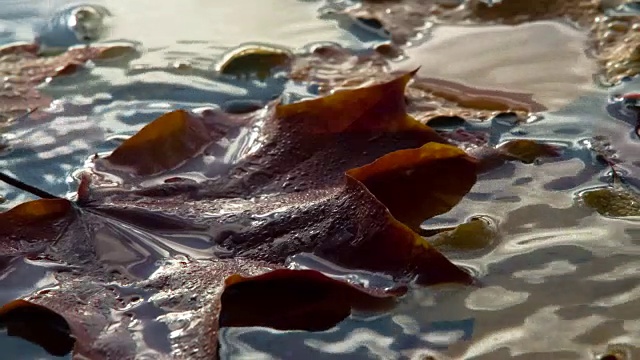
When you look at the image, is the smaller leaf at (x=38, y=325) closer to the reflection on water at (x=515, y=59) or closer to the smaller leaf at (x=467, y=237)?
the smaller leaf at (x=467, y=237)

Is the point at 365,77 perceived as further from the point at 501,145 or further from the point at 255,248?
the point at 255,248

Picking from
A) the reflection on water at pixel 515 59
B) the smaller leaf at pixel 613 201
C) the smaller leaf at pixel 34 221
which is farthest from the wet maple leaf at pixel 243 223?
the reflection on water at pixel 515 59

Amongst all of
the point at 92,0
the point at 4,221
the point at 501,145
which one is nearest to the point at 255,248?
the point at 4,221

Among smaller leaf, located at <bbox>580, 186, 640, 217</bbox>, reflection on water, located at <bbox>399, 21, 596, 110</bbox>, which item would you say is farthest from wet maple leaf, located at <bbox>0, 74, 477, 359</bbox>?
reflection on water, located at <bbox>399, 21, 596, 110</bbox>

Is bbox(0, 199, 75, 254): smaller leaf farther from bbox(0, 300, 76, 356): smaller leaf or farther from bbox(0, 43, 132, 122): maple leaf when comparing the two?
bbox(0, 43, 132, 122): maple leaf

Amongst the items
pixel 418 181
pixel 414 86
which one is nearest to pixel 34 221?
pixel 418 181

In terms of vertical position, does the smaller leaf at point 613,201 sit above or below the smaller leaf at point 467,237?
above

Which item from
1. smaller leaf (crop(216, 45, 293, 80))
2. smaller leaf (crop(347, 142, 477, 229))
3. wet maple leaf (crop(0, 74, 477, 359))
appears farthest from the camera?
smaller leaf (crop(216, 45, 293, 80))
